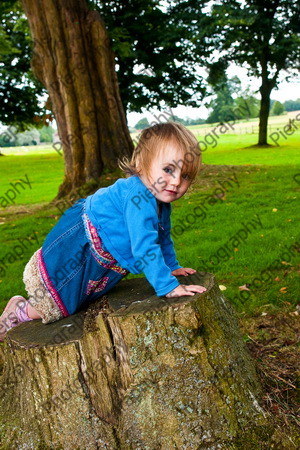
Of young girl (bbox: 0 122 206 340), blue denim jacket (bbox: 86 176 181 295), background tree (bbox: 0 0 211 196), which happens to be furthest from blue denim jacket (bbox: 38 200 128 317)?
background tree (bbox: 0 0 211 196)

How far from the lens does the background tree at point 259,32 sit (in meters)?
23.5

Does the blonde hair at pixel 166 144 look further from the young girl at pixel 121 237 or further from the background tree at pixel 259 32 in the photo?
the background tree at pixel 259 32

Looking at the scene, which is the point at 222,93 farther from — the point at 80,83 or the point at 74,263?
the point at 74,263

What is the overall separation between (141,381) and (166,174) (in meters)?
1.29

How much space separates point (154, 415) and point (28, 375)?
0.85 m

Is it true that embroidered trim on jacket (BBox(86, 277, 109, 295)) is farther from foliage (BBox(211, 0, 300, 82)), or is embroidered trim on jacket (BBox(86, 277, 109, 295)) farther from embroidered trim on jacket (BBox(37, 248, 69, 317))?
foliage (BBox(211, 0, 300, 82))

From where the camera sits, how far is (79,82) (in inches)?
414

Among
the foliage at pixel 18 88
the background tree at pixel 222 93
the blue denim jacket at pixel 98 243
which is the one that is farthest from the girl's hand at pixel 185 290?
the foliage at pixel 18 88

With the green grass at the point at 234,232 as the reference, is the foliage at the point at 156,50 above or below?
above

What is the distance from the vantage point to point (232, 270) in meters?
5.98

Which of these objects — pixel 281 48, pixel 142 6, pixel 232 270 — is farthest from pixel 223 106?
pixel 232 270

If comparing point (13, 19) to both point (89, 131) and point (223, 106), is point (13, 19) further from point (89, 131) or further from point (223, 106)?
point (89, 131)

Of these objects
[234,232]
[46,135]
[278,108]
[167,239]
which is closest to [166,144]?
[167,239]

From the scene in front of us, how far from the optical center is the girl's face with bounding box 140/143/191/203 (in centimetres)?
288
